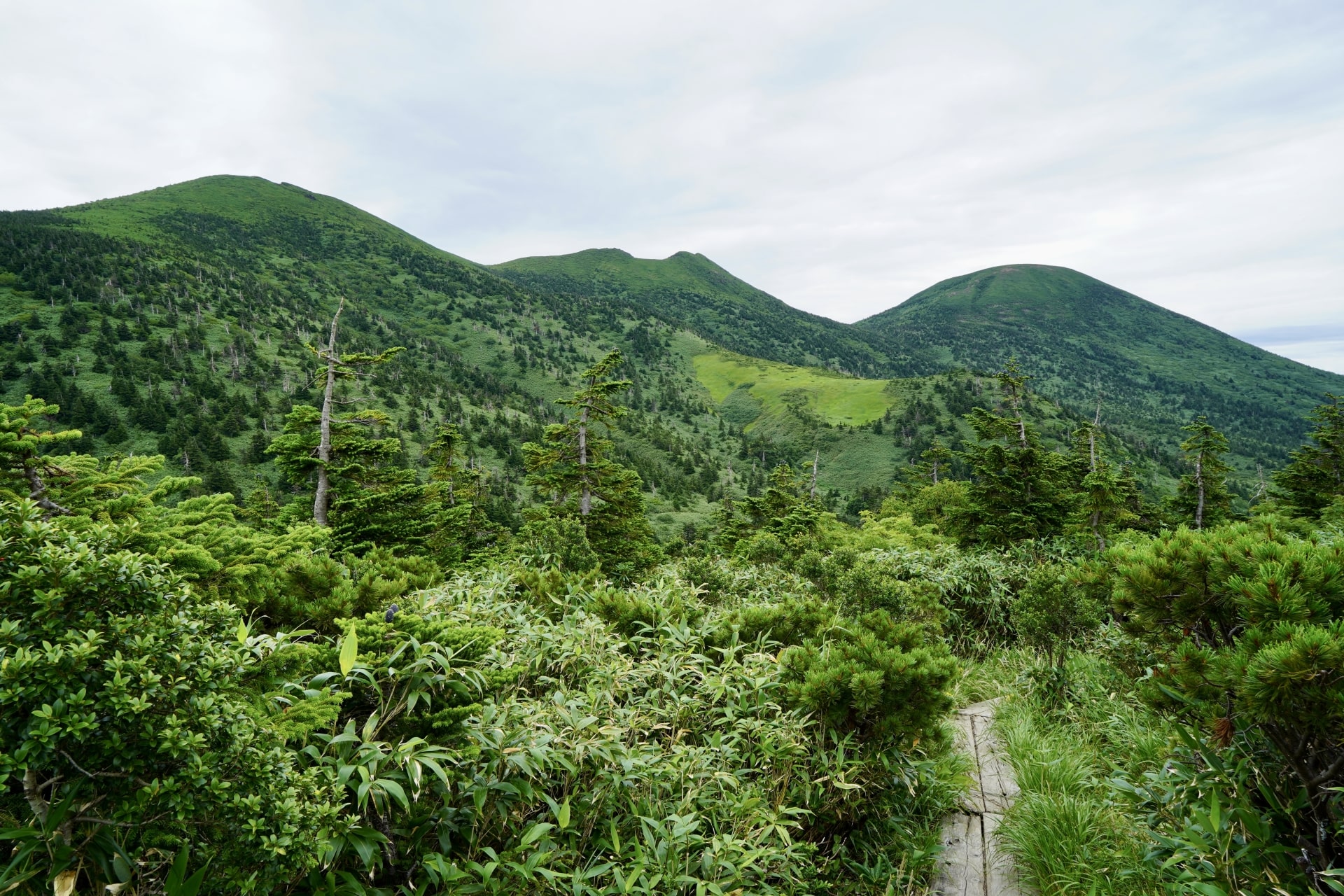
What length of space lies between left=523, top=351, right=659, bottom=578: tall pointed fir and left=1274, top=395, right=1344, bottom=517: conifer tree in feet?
89.6

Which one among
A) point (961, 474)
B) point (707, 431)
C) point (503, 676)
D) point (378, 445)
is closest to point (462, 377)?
point (707, 431)

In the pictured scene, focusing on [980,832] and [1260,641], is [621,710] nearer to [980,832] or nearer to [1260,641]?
[980,832]

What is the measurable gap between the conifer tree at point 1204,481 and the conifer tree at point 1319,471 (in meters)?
2.19

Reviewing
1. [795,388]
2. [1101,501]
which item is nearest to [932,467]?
[1101,501]

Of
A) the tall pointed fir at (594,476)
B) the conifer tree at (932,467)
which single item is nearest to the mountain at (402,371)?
the tall pointed fir at (594,476)

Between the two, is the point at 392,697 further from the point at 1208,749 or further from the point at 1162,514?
the point at 1162,514

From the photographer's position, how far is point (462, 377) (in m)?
96.4

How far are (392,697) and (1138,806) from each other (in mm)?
4772

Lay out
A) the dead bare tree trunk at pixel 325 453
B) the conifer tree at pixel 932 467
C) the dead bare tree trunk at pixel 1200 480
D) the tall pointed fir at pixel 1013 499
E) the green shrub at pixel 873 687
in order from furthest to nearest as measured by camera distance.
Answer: the conifer tree at pixel 932 467 < the dead bare tree trunk at pixel 1200 480 < the tall pointed fir at pixel 1013 499 < the dead bare tree trunk at pixel 325 453 < the green shrub at pixel 873 687

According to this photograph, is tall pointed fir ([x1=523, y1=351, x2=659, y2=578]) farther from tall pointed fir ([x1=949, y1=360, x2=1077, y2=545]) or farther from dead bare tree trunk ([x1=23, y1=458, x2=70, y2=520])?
dead bare tree trunk ([x1=23, y1=458, x2=70, y2=520])

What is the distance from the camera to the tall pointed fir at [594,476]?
1662 centimetres

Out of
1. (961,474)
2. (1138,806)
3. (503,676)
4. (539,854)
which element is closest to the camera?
(539,854)

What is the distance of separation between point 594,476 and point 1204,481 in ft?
98.0

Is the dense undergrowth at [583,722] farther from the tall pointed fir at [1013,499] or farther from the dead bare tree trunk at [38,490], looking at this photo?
the tall pointed fir at [1013,499]
